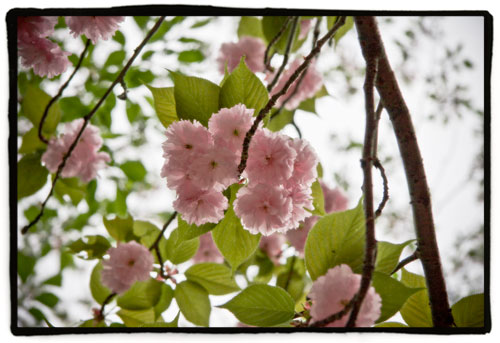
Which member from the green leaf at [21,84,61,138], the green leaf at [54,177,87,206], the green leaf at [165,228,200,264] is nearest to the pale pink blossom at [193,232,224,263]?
the green leaf at [165,228,200,264]

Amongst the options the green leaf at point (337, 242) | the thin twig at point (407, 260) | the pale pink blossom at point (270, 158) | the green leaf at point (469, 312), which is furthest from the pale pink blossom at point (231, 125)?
the green leaf at point (469, 312)

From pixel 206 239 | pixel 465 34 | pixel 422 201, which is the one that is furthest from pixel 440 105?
pixel 206 239

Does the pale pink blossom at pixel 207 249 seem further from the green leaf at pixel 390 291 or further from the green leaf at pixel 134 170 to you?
the green leaf at pixel 390 291

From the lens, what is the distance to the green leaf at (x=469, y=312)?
0.51 meters

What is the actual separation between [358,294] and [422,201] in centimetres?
20

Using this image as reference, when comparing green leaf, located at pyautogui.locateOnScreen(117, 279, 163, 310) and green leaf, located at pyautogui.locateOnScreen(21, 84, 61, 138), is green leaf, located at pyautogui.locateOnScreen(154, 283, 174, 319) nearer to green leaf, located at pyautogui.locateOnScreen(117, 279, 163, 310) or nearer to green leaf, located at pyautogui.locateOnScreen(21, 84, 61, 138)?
green leaf, located at pyautogui.locateOnScreen(117, 279, 163, 310)

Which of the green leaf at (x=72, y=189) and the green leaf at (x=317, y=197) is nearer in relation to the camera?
the green leaf at (x=317, y=197)

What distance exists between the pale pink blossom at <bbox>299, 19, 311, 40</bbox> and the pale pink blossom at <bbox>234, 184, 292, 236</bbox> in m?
0.42

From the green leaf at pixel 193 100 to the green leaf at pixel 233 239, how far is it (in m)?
0.11

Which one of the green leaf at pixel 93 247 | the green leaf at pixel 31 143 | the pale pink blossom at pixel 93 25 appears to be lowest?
the green leaf at pixel 93 247

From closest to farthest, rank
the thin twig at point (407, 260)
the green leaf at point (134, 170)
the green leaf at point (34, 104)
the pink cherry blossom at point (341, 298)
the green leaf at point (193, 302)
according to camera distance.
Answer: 1. the pink cherry blossom at point (341, 298)
2. the thin twig at point (407, 260)
3. the green leaf at point (193, 302)
4. the green leaf at point (34, 104)
5. the green leaf at point (134, 170)

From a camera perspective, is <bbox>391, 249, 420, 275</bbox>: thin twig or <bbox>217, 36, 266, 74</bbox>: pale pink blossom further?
<bbox>217, 36, 266, 74</bbox>: pale pink blossom

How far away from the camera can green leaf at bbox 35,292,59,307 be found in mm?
750

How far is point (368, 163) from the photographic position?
39cm
